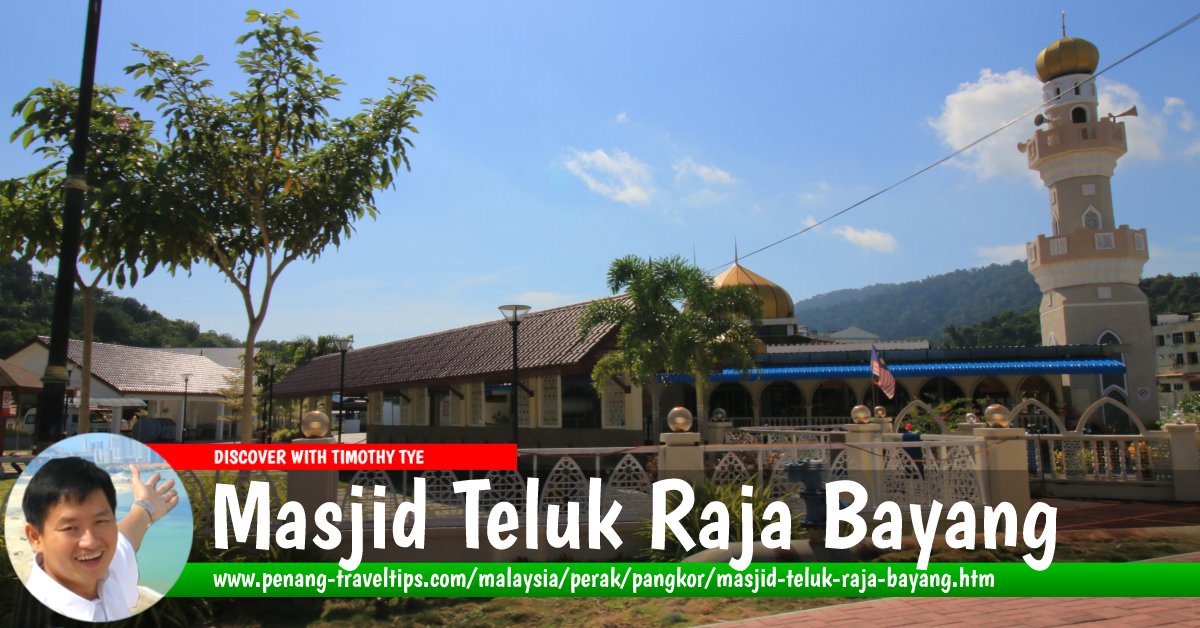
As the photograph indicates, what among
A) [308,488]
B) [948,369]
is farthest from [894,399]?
[308,488]

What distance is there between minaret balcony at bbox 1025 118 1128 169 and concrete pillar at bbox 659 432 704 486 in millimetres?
29903

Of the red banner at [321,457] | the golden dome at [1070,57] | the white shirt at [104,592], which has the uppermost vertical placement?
the golden dome at [1070,57]

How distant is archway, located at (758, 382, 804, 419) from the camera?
28.7 meters

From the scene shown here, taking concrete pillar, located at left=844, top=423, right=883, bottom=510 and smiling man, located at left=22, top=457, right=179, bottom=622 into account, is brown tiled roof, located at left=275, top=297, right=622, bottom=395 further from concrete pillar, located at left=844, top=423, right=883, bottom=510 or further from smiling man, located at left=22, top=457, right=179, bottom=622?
smiling man, located at left=22, top=457, right=179, bottom=622

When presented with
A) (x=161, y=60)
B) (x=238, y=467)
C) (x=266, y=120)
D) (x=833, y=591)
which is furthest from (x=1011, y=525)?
(x=161, y=60)

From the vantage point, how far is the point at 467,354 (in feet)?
72.7

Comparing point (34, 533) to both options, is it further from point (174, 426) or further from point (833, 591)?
point (174, 426)

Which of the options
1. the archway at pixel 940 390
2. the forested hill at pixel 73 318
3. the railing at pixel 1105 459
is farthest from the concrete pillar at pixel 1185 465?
the forested hill at pixel 73 318

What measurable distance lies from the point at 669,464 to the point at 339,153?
5914 mm

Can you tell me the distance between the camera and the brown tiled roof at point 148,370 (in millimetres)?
39750

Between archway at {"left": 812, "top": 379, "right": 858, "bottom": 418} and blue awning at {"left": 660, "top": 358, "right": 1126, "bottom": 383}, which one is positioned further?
archway at {"left": 812, "top": 379, "right": 858, "bottom": 418}

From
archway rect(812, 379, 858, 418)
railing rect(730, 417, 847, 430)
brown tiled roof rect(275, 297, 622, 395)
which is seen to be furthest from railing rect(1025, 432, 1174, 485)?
archway rect(812, 379, 858, 418)

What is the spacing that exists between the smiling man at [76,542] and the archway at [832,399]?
88.7ft

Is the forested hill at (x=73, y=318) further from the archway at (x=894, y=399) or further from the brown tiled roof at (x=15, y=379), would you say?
the archway at (x=894, y=399)
